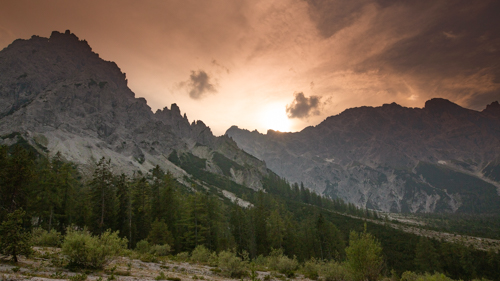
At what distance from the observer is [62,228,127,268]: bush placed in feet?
47.7

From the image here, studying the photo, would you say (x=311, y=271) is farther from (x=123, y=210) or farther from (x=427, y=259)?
(x=427, y=259)

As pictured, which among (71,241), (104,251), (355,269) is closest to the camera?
(71,241)

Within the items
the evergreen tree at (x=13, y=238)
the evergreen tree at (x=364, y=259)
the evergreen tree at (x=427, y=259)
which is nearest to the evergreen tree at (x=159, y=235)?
the evergreen tree at (x=13, y=238)

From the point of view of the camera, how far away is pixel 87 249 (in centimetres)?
1490

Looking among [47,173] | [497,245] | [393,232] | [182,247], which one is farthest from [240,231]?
[497,245]

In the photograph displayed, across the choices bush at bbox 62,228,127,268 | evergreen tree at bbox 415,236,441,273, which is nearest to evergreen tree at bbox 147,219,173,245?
bush at bbox 62,228,127,268

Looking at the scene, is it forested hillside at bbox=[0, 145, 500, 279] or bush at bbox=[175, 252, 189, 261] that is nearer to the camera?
bush at bbox=[175, 252, 189, 261]

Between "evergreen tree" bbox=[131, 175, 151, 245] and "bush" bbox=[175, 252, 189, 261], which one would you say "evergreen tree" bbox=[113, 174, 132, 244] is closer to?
"evergreen tree" bbox=[131, 175, 151, 245]

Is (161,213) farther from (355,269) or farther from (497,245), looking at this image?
(497,245)

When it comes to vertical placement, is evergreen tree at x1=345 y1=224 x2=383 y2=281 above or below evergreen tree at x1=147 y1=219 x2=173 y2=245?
above

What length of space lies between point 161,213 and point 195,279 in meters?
33.6

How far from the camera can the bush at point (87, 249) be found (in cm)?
1455

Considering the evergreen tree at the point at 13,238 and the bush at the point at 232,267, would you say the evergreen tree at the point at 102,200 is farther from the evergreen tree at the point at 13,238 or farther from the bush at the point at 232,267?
the evergreen tree at the point at 13,238

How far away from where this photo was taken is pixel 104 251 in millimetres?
15477
